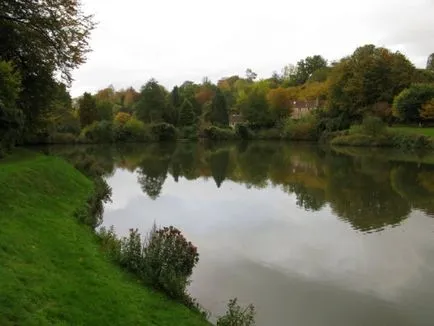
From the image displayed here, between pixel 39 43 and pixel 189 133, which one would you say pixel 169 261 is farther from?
pixel 189 133

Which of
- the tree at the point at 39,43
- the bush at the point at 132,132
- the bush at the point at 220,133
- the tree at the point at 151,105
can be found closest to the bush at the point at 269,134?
the bush at the point at 220,133

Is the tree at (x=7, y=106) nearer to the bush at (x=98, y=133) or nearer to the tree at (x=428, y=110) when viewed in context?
the bush at (x=98, y=133)

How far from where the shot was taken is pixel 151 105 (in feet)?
322

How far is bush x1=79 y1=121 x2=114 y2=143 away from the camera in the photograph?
7706 cm

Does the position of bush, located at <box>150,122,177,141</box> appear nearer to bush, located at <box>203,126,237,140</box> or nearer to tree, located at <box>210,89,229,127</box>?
bush, located at <box>203,126,237,140</box>

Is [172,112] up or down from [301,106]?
down

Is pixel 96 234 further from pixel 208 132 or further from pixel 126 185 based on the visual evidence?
pixel 208 132

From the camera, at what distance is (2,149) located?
23.8 metres

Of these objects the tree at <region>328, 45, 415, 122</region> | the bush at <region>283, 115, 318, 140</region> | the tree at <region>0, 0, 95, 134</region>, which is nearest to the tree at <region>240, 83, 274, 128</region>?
the bush at <region>283, 115, 318, 140</region>

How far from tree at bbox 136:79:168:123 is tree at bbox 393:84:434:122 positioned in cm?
4673

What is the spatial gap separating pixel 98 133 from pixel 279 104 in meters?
39.1

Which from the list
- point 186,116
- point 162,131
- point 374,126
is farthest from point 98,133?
point 374,126

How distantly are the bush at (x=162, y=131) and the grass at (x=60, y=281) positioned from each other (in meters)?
70.3

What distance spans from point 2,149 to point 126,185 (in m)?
10.5
